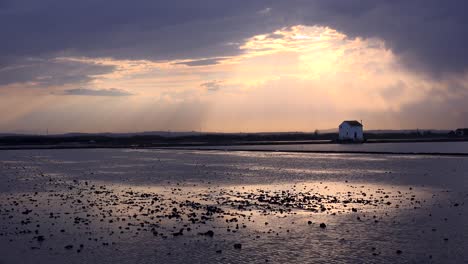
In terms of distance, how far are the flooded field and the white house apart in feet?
320

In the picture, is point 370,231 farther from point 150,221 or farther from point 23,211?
point 23,211

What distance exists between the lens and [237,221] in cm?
2627

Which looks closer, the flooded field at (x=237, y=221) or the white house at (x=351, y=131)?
the flooded field at (x=237, y=221)

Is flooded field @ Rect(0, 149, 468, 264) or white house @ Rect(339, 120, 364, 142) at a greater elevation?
white house @ Rect(339, 120, 364, 142)

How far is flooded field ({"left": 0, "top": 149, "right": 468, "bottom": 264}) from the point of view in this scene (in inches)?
779

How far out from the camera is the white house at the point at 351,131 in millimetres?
144250

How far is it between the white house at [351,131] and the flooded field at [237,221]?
97.6 m

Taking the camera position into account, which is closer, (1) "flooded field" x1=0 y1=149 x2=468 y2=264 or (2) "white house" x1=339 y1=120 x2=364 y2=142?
(1) "flooded field" x1=0 y1=149 x2=468 y2=264

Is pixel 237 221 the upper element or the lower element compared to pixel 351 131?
lower

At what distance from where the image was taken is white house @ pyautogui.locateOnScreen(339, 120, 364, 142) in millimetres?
144250

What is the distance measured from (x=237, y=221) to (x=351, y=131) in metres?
123

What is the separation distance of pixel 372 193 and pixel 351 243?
1706 cm

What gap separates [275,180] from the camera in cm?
4825

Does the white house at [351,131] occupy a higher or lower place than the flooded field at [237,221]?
higher
